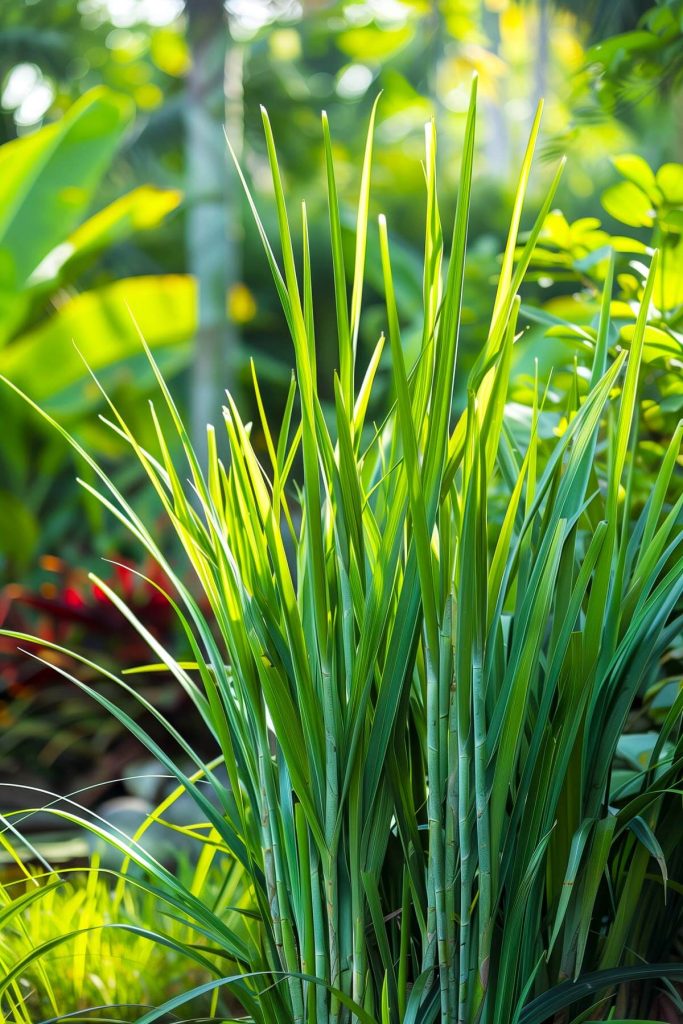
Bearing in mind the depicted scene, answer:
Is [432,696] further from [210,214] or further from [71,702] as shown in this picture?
[210,214]

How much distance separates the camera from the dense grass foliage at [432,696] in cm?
57

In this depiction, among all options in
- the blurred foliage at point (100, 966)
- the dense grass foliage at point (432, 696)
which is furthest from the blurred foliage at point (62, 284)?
the dense grass foliage at point (432, 696)

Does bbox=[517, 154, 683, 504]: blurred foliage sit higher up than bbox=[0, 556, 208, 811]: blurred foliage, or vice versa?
bbox=[517, 154, 683, 504]: blurred foliage

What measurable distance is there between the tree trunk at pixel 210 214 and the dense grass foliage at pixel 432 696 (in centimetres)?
329

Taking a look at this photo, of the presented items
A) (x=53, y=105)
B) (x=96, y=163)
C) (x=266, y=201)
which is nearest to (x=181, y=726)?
(x=96, y=163)

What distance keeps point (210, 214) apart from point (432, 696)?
396cm

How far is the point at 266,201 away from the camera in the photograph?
6609 mm

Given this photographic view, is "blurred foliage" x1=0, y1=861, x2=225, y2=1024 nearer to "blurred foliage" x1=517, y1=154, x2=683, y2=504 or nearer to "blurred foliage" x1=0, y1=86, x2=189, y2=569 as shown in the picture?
"blurred foliage" x1=517, y1=154, x2=683, y2=504

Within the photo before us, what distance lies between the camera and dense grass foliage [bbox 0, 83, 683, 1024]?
57 cm

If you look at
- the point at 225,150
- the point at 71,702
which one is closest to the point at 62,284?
the point at 225,150

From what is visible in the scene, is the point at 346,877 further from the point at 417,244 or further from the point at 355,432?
the point at 417,244

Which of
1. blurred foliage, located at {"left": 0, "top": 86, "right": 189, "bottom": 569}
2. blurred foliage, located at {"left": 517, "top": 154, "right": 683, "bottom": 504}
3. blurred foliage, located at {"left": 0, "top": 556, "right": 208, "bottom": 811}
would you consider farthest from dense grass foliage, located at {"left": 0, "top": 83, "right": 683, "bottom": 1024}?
blurred foliage, located at {"left": 0, "top": 86, "right": 189, "bottom": 569}

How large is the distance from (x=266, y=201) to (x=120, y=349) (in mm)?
3071

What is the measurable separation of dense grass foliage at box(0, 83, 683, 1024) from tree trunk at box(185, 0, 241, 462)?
3.29 meters
